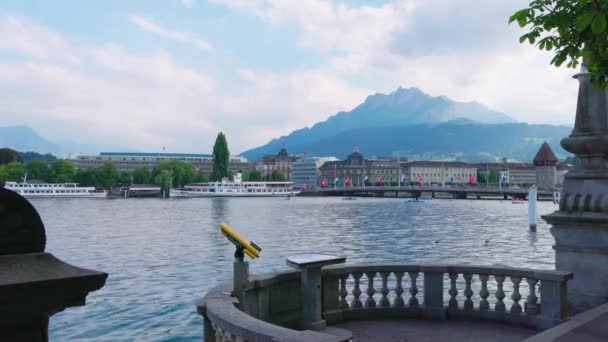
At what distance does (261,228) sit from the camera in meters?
61.3

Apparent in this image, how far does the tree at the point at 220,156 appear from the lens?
555ft

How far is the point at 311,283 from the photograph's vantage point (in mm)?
7715

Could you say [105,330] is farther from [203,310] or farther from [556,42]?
[556,42]

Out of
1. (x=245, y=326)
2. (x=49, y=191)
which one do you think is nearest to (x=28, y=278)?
(x=245, y=326)

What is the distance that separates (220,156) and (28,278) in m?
173

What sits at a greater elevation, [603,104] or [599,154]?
[603,104]

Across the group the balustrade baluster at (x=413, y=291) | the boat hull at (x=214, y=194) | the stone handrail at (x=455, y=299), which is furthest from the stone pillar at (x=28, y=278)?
the boat hull at (x=214, y=194)

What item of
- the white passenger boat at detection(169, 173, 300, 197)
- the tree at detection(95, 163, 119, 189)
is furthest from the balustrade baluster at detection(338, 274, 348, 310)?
the tree at detection(95, 163, 119, 189)

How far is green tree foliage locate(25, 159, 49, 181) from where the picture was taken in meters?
184

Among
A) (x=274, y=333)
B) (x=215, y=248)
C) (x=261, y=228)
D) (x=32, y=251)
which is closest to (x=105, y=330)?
(x=274, y=333)

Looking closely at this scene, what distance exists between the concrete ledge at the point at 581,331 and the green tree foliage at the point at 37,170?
657 ft

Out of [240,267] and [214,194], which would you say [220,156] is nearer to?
[214,194]

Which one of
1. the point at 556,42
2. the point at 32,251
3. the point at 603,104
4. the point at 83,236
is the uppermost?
the point at 556,42

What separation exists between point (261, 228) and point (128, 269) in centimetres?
3022
